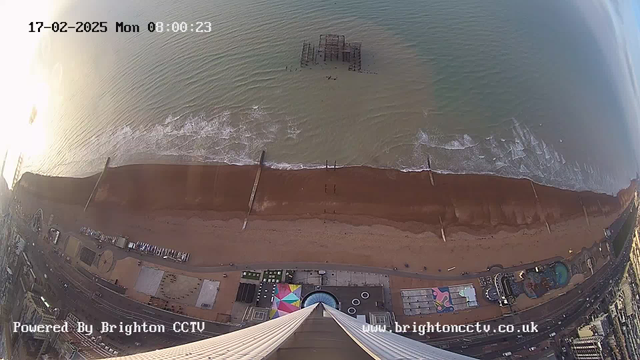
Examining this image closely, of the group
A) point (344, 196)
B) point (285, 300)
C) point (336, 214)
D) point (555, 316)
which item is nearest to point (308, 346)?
point (285, 300)

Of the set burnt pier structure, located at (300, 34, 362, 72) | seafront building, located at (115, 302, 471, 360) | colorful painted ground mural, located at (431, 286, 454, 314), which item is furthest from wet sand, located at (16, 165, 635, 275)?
burnt pier structure, located at (300, 34, 362, 72)

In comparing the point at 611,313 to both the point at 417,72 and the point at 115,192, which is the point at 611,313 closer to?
the point at 417,72

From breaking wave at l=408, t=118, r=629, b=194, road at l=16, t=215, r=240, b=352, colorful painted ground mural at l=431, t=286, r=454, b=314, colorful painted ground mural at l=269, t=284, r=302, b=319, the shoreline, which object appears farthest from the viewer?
breaking wave at l=408, t=118, r=629, b=194

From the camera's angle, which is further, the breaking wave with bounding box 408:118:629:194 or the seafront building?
the breaking wave with bounding box 408:118:629:194

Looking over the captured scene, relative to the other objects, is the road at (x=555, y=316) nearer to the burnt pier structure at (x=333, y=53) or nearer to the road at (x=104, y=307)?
the road at (x=104, y=307)

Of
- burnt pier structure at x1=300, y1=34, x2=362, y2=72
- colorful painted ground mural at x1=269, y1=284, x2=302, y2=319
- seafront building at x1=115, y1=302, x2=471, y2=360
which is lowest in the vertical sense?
seafront building at x1=115, y1=302, x2=471, y2=360

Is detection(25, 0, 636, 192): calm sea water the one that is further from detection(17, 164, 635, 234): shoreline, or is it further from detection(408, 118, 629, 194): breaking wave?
detection(17, 164, 635, 234): shoreline

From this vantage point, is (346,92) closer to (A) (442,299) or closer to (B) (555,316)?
(A) (442,299)
